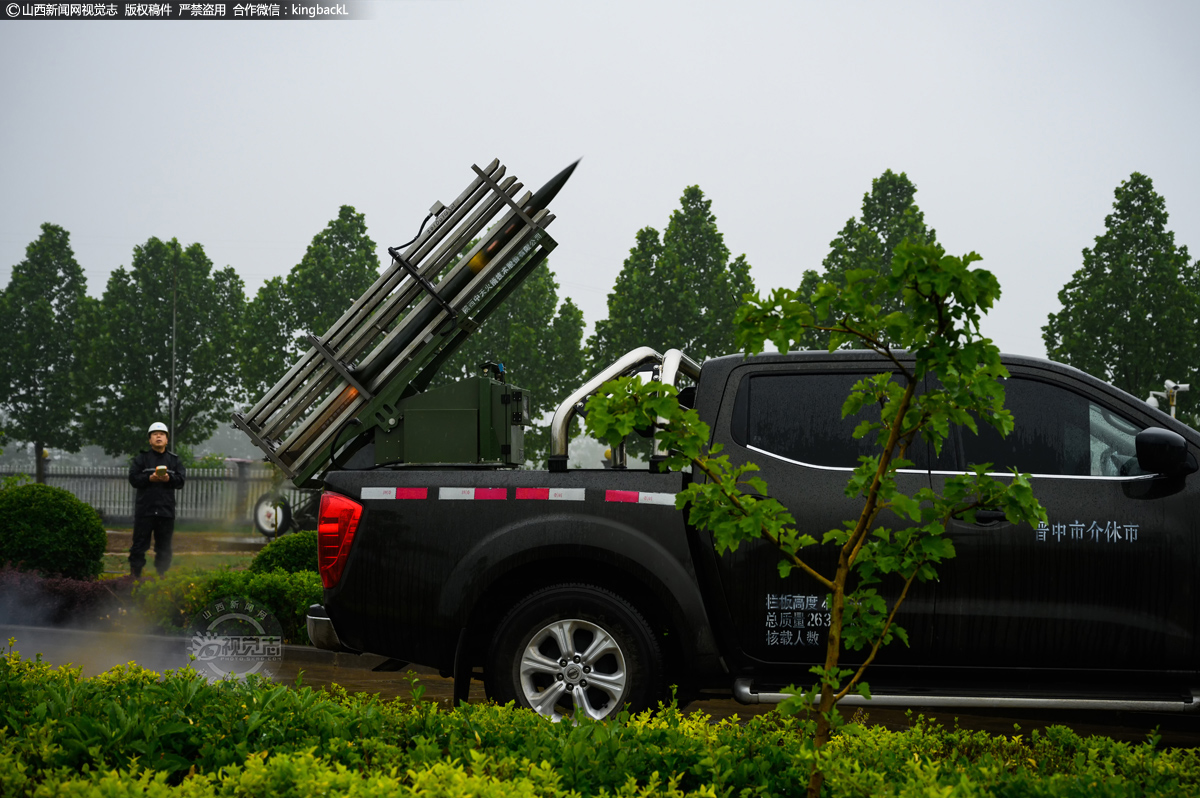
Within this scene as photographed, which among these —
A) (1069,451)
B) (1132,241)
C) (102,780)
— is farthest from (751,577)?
(1132,241)

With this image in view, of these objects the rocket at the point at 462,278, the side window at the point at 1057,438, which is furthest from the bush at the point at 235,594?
the side window at the point at 1057,438

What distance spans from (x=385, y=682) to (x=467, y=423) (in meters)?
1.97

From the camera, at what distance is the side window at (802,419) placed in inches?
195

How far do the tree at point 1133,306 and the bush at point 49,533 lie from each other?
25343 mm

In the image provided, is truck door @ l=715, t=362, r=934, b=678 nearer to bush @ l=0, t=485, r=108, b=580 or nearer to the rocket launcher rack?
the rocket launcher rack

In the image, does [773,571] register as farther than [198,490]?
No

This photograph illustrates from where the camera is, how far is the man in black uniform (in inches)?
417

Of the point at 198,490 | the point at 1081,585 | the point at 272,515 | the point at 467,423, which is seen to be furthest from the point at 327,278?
the point at 1081,585

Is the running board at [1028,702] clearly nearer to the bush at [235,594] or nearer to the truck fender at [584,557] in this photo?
the truck fender at [584,557]

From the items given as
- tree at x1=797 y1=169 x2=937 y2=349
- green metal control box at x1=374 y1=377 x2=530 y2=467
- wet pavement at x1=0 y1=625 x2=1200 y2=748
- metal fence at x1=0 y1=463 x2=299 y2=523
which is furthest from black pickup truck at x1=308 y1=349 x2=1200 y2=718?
tree at x1=797 y1=169 x2=937 y2=349

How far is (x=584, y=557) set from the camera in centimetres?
484

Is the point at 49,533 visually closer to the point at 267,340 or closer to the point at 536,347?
the point at 536,347

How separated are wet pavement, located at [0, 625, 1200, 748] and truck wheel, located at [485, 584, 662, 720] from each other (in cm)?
59

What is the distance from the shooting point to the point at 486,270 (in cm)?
859
